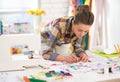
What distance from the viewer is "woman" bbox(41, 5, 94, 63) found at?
1.64 meters

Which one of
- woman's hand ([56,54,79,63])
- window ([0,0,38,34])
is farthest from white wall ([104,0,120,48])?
woman's hand ([56,54,79,63])

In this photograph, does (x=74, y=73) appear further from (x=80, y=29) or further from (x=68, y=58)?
(x=80, y=29)

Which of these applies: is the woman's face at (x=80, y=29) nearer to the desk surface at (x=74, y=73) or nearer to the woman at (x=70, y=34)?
the woman at (x=70, y=34)

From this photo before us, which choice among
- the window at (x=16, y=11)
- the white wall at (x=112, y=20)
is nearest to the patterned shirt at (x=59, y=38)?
the white wall at (x=112, y=20)

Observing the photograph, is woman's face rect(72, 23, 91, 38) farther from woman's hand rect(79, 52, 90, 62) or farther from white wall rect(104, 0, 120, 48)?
white wall rect(104, 0, 120, 48)

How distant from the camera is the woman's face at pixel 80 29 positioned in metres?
1.66

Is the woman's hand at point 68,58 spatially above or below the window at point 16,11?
below

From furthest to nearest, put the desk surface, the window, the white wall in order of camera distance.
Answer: the window → the white wall → the desk surface

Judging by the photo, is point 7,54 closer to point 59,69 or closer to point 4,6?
point 59,69

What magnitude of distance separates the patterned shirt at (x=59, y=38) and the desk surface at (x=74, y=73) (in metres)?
0.09

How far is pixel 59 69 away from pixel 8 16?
166cm

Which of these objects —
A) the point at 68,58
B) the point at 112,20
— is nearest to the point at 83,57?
the point at 68,58

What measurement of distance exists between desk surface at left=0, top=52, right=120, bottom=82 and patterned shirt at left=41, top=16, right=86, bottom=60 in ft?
0.31

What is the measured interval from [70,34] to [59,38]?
106 mm
